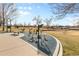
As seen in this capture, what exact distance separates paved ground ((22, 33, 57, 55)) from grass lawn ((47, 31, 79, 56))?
7 cm

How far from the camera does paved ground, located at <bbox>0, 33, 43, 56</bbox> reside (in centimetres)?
184

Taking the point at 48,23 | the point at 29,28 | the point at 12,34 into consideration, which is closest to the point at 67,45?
the point at 48,23

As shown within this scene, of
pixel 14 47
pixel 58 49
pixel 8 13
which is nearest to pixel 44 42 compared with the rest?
pixel 58 49

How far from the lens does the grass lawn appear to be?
1874mm

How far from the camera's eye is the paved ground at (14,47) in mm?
1837

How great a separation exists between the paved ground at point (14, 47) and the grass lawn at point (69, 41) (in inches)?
10.6

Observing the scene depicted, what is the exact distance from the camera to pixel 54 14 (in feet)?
6.13

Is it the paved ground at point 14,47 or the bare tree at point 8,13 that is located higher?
the bare tree at point 8,13

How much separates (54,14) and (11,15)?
421 mm

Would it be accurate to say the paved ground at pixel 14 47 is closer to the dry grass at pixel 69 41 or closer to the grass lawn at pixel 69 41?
the dry grass at pixel 69 41

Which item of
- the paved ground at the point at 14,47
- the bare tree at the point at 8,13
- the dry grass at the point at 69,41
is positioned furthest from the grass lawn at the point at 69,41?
the bare tree at the point at 8,13

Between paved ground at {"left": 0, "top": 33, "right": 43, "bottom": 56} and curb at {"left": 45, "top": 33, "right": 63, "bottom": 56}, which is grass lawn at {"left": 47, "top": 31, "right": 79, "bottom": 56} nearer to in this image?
curb at {"left": 45, "top": 33, "right": 63, "bottom": 56}

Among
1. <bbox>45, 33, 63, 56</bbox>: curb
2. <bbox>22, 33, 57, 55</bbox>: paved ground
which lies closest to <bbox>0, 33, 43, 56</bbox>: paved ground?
<bbox>22, 33, 57, 55</bbox>: paved ground

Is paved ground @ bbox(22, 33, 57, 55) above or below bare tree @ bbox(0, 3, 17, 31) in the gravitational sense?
below
